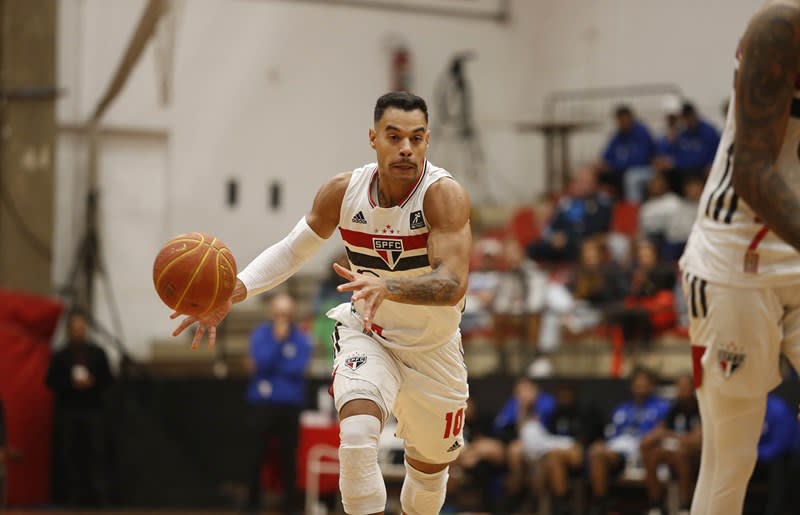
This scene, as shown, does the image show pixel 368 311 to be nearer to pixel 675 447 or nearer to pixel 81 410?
pixel 675 447

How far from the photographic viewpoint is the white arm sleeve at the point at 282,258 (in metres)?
5.79

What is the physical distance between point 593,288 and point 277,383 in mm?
4443

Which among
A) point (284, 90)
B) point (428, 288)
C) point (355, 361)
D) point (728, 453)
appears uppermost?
point (284, 90)

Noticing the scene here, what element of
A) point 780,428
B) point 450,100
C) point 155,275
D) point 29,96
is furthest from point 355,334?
point 450,100

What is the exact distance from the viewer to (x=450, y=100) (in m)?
22.2

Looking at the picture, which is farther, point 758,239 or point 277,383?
point 277,383

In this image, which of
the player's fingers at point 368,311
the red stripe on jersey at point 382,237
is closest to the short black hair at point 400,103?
the red stripe on jersey at point 382,237

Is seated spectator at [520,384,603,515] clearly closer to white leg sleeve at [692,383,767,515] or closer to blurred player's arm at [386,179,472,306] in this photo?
blurred player's arm at [386,179,472,306]

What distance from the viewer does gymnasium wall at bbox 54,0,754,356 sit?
19219 mm

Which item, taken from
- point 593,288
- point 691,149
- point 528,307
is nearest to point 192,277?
point 528,307

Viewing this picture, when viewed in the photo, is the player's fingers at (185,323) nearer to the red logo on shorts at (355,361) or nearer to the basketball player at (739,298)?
the red logo on shorts at (355,361)

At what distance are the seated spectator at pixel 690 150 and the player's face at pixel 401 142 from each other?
12056 mm

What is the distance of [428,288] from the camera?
4.94 m

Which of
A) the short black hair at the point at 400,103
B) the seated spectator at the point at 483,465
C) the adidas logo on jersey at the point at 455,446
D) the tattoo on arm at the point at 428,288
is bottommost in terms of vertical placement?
the seated spectator at the point at 483,465
